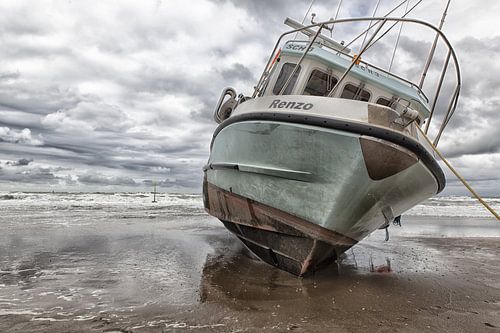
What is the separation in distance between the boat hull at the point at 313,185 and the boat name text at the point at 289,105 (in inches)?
9.1

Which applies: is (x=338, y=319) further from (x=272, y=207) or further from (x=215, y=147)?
(x=215, y=147)

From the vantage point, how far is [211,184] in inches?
289

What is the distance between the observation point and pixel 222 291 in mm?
4156

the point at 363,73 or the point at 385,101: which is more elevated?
the point at 363,73

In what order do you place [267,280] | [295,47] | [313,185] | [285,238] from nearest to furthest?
[313,185] → [267,280] → [285,238] → [295,47]

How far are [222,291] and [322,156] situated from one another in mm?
2178

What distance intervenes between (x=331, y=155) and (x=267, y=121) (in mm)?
1087

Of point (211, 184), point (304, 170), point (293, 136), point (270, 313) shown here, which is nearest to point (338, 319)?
point (270, 313)

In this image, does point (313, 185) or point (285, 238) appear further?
point (285, 238)

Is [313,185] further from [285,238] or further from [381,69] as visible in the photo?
[381,69]

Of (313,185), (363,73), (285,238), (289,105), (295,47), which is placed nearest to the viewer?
(313,185)

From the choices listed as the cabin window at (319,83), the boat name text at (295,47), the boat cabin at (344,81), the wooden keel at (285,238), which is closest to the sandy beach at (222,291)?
the wooden keel at (285,238)

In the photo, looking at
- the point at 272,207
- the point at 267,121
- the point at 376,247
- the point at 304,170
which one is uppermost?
the point at 267,121

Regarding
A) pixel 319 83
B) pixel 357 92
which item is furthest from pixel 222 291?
pixel 357 92
